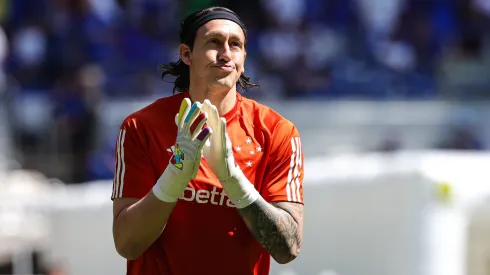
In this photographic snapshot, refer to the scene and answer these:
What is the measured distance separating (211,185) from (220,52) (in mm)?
450

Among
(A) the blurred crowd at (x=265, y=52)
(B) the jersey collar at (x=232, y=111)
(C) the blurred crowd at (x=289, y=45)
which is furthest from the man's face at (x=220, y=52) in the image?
(C) the blurred crowd at (x=289, y=45)

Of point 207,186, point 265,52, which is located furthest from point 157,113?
point 265,52

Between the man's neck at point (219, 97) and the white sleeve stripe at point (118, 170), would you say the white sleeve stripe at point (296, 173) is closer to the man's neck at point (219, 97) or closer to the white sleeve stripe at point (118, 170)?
the man's neck at point (219, 97)

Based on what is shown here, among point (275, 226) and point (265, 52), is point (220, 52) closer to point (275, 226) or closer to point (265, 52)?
point (275, 226)

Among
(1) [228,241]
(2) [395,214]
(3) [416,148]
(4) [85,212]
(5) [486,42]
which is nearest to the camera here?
(1) [228,241]

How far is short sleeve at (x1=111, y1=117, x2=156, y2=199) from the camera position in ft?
11.5

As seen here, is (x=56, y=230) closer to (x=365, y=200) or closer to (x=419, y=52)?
(x=365, y=200)

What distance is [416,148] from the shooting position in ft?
38.7

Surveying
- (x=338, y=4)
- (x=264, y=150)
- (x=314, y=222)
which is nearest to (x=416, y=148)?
(x=338, y=4)

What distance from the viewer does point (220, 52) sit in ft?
11.4

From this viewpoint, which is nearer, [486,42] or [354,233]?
[354,233]

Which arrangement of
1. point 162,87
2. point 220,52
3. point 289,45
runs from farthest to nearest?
1. point 289,45
2. point 162,87
3. point 220,52

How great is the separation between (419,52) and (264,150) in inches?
378

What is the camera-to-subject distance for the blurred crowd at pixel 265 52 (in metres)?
12.2
